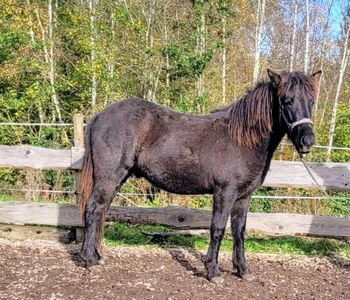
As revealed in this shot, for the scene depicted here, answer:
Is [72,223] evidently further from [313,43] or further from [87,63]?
[313,43]

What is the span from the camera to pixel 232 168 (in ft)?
12.2

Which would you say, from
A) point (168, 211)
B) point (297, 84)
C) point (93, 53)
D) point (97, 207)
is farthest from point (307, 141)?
point (93, 53)

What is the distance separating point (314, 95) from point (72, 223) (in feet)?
10.0

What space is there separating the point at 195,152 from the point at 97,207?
3.45 ft

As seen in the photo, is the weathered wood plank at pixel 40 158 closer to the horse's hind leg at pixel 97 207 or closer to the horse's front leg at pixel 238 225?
the horse's hind leg at pixel 97 207

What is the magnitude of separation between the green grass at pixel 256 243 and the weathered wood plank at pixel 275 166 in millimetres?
756

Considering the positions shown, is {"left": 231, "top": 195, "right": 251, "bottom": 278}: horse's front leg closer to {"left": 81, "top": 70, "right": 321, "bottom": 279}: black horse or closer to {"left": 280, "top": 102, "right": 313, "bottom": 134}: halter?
{"left": 81, "top": 70, "right": 321, "bottom": 279}: black horse

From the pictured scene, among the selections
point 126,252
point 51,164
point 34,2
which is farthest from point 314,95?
point 34,2

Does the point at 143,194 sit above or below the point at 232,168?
below

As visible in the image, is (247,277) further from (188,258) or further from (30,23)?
(30,23)

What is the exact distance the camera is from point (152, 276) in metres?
3.77


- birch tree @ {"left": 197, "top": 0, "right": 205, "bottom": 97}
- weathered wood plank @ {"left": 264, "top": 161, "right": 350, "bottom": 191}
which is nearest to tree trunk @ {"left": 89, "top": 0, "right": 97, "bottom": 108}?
birch tree @ {"left": 197, "top": 0, "right": 205, "bottom": 97}

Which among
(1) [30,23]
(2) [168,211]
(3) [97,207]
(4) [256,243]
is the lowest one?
(4) [256,243]

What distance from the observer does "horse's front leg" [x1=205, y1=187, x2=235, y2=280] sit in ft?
12.1
